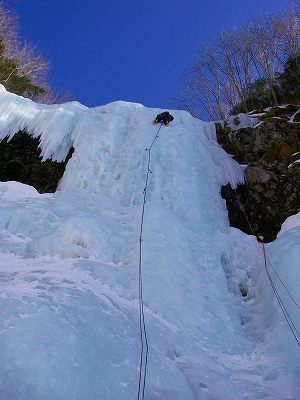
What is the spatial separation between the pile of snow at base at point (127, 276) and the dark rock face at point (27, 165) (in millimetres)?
267

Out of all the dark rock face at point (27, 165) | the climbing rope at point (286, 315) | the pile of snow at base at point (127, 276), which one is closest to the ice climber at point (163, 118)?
the pile of snow at base at point (127, 276)

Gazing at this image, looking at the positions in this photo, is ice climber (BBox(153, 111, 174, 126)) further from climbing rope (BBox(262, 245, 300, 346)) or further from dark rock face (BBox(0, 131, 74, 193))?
climbing rope (BBox(262, 245, 300, 346))

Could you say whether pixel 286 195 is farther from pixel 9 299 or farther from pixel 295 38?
pixel 295 38

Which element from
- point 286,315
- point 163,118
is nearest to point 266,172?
point 163,118

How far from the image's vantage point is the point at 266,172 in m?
8.61

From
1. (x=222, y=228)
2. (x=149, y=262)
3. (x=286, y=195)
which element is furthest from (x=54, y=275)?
(x=286, y=195)

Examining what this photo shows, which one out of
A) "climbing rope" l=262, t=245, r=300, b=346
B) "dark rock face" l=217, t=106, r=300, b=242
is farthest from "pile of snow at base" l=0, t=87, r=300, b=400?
"dark rock face" l=217, t=106, r=300, b=242

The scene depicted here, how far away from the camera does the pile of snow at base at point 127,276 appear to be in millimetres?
2881

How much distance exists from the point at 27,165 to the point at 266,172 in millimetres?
6136

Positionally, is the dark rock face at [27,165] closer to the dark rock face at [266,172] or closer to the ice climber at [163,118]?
the ice climber at [163,118]

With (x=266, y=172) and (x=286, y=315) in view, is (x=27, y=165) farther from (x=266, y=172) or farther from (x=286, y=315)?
(x=286, y=315)

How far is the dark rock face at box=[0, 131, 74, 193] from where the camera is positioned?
8.30m

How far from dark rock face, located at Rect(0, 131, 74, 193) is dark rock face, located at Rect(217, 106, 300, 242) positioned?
423 cm

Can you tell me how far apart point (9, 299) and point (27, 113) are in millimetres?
7089
